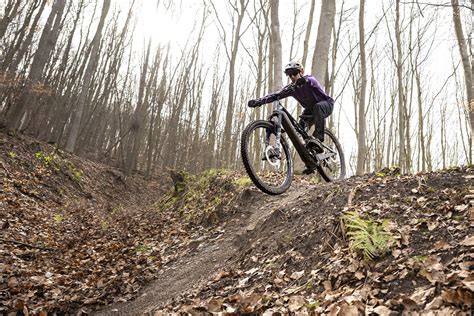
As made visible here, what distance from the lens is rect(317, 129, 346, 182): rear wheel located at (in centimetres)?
675

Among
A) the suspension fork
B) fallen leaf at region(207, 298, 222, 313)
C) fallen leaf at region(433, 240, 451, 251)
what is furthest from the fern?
the suspension fork

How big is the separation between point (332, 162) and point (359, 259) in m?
4.19

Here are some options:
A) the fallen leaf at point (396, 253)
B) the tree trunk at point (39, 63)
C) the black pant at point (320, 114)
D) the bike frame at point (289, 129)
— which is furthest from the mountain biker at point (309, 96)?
the tree trunk at point (39, 63)

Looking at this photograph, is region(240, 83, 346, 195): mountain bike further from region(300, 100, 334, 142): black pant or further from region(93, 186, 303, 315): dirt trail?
region(93, 186, 303, 315): dirt trail

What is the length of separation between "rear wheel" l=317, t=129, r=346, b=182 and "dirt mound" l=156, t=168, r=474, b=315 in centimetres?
132

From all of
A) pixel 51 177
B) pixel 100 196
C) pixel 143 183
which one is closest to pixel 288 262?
pixel 51 177

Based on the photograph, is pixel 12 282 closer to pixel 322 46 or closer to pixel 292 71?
pixel 292 71

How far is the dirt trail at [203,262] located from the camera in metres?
4.62

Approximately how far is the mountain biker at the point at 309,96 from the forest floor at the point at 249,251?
3.70 ft

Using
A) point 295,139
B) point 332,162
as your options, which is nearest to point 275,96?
point 295,139

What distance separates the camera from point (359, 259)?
332 centimetres

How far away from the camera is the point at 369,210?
415cm

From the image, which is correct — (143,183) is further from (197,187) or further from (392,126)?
(392,126)

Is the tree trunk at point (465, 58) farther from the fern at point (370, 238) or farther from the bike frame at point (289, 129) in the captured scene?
the fern at point (370, 238)
